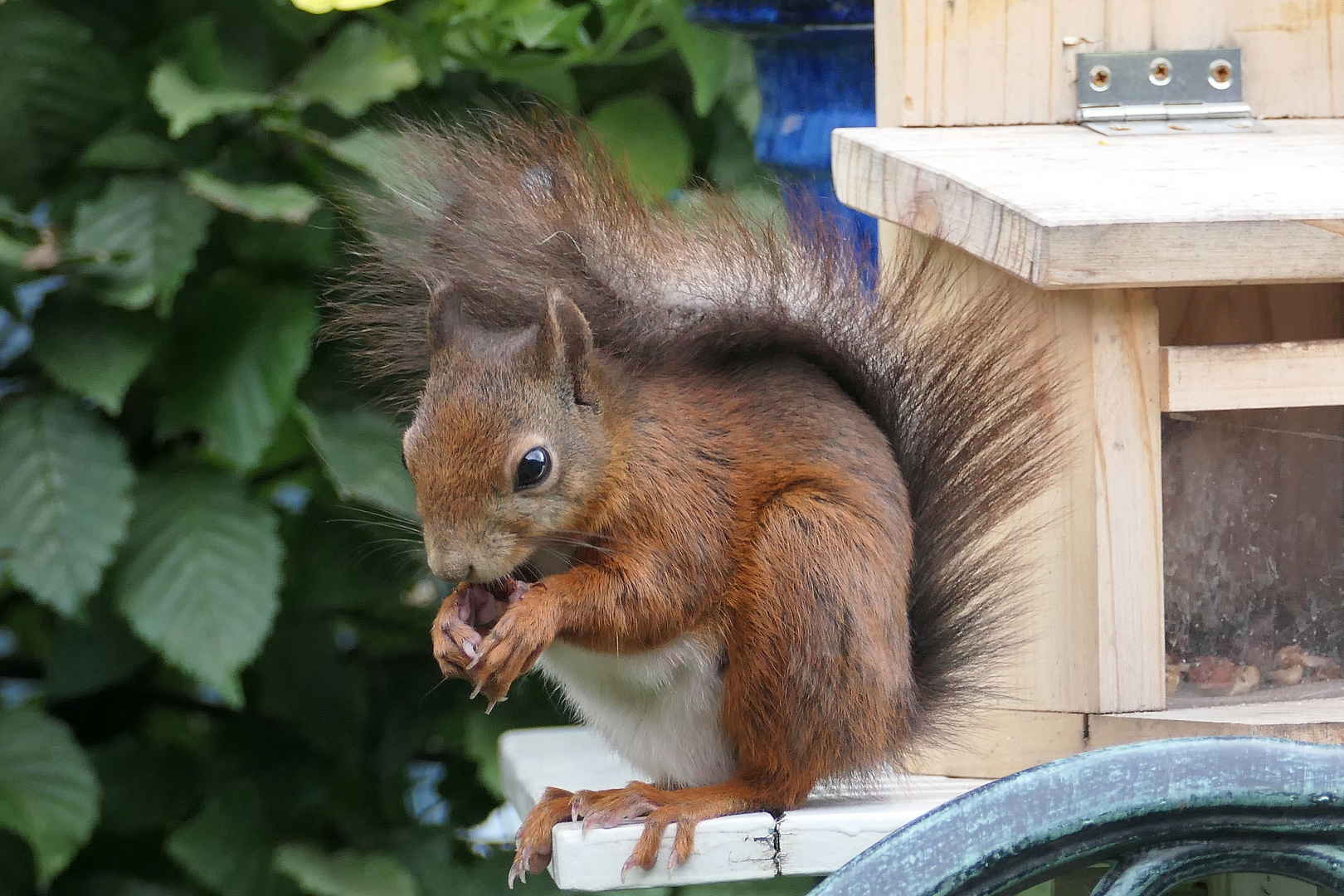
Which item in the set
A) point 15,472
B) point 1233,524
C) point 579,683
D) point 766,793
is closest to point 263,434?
point 15,472

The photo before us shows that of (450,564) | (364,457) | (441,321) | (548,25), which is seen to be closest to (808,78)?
(548,25)

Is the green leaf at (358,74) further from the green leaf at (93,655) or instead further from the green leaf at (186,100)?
the green leaf at (93,655)

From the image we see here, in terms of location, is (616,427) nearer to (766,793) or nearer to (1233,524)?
(766,793)

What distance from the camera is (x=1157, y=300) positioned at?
101 centimetres

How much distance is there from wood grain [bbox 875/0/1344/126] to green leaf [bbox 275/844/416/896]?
2.42ft

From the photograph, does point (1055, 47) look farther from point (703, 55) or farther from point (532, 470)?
point (532, 470)

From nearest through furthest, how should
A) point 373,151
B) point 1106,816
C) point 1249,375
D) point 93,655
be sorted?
point 1106,816
point 1249,375
point 373,151
point 93,655

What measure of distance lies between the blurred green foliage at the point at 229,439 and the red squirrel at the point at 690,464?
325 mm

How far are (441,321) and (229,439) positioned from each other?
0.53 m

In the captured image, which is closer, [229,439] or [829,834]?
[829,834]

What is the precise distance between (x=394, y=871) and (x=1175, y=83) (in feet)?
2.90

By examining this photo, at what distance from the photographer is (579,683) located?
2.84ft

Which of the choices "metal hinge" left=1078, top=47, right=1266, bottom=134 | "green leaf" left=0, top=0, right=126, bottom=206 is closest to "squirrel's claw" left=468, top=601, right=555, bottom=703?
"metal hinge" left=1078, top=47, right=1266, bottom=134

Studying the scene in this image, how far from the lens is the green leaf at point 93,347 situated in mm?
1239
